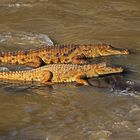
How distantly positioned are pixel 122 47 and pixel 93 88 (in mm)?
2574

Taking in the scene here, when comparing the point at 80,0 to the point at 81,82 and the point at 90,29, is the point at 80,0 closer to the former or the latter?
the point at 90,29

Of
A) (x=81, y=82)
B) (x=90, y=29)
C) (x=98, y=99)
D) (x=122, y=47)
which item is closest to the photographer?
(x=98, y=99)

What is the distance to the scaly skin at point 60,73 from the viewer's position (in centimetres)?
920

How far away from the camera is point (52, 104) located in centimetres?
819

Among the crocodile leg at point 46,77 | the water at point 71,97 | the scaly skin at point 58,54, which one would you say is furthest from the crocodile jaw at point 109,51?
the crocodile leg at point 46,77

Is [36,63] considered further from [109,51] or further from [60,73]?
[109,51]

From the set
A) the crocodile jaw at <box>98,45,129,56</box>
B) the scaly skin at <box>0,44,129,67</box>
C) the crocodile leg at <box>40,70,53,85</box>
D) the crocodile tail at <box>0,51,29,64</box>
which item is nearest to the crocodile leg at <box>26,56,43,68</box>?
the scaly skin at <box>0,44,129,67</box>

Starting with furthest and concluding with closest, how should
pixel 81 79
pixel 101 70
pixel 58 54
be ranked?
pixel 58 54
pixel 101 70
pixel 81 79

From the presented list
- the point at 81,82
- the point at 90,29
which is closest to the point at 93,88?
the point at 81,82

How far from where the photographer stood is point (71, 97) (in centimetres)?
846

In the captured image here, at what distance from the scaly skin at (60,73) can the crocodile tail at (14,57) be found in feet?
3.30

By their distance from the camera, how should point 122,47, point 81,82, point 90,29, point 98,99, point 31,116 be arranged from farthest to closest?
1. point 90,29
2. point 122,47
3. point 81,82
4. point 98,99
5. point 31,116

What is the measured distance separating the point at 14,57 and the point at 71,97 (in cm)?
225

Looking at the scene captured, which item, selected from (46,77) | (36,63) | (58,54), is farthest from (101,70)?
(36,63)
